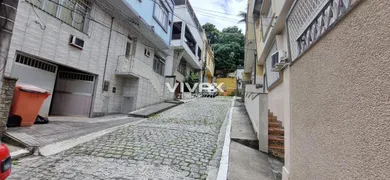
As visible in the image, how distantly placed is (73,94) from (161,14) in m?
8.82

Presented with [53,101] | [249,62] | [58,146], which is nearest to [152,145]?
[58,146]

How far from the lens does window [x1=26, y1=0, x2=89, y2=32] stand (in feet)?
23.2

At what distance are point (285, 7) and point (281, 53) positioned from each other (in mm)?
1391

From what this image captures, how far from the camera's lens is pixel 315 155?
87.4 inches

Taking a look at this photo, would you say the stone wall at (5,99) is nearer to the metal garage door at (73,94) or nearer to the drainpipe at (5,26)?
the drainpipe at (5,26)

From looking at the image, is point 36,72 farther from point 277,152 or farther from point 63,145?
point 277,152

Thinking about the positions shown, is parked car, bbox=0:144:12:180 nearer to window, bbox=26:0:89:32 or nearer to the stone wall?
the stone wall

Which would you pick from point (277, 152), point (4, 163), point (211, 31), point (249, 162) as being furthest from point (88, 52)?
point (211, 31)

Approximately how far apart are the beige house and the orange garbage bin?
23.0 feet

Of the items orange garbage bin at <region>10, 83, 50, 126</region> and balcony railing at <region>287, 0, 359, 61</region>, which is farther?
orange garbage bin at <region>10, 83, 50, 126</region>

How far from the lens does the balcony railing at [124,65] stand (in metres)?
11.1

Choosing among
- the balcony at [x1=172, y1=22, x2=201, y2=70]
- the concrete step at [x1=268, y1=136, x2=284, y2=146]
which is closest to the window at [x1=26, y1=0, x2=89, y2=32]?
the concrete step at [x1=268, y1=136, x2=284, y2=146]

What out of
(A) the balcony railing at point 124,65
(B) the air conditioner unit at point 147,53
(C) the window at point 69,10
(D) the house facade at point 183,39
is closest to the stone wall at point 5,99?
(C) the window at point 69,10

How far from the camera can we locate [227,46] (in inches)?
1414
